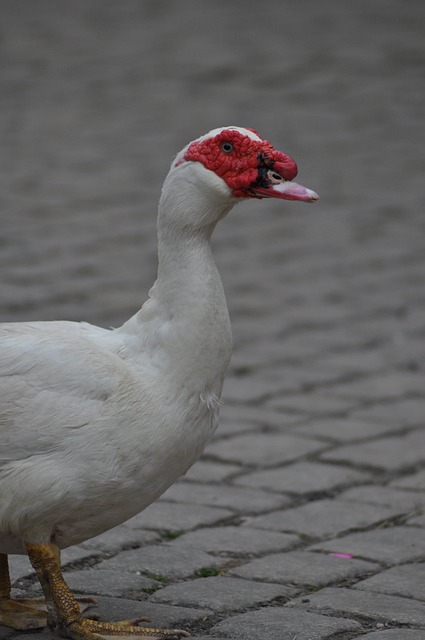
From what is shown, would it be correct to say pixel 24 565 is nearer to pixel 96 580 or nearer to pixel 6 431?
pixel 96 580

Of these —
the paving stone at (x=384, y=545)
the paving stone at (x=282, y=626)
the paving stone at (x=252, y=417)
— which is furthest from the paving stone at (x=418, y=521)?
the paving stone at (x=252, y=417)

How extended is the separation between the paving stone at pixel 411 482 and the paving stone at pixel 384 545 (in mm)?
449

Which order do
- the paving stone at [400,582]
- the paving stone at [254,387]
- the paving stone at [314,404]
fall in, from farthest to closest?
1. the paving stone at [254,387]
2. the paving stone at [314,404]
3. the paving stone at [400,582]

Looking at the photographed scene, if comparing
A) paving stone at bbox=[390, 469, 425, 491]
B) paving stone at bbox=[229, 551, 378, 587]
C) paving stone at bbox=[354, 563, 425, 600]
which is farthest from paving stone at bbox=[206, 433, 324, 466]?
paving stone at bbox=[354, 563, 425, 600]

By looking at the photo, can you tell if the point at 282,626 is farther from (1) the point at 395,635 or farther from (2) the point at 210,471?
(2) the point at 210,471

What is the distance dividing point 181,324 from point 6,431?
21.4 inches

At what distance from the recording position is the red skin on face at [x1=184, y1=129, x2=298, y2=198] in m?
3.15

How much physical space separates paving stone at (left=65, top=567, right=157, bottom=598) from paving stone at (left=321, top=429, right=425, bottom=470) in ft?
4.66

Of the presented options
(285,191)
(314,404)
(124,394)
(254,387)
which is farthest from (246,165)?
(254,387)

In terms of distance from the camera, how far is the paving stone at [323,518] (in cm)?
412

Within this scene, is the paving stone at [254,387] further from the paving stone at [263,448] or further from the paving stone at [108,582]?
the paving stone at [108,582]

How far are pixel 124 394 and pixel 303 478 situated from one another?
170 centimetres

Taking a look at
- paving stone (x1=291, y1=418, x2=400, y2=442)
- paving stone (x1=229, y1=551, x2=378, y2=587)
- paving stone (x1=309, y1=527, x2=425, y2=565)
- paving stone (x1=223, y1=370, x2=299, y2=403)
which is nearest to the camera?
paving stone (x1=229, y1=551, x2=378, y2=587)

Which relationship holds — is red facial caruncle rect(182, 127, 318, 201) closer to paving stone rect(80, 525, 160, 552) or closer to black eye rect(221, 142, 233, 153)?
black eye rect(221, 142, 233, 153)
